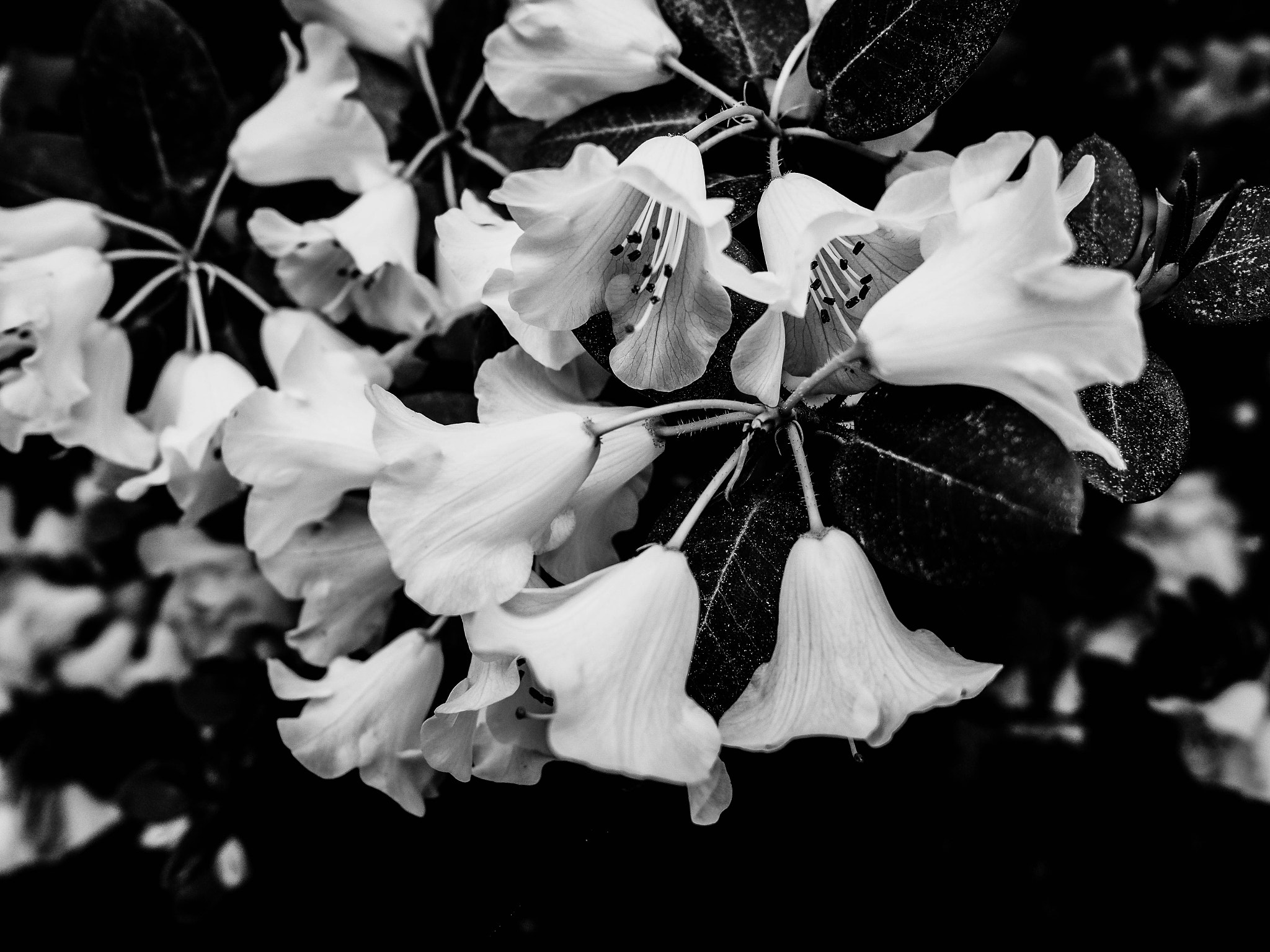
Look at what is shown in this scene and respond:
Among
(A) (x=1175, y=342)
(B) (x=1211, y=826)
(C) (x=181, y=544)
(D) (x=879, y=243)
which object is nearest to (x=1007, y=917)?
(B) (x=1211, y=826)

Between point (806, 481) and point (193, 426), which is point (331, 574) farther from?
point (806, 481)

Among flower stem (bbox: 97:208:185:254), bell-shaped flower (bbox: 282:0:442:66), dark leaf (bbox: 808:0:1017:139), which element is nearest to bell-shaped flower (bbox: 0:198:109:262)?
flower stem (bbox: 97:208:185:254)

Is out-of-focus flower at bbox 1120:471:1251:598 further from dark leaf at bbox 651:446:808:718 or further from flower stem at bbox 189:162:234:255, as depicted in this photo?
flower stem at bbox 189:162:234:255

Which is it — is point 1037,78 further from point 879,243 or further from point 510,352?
point 510,352

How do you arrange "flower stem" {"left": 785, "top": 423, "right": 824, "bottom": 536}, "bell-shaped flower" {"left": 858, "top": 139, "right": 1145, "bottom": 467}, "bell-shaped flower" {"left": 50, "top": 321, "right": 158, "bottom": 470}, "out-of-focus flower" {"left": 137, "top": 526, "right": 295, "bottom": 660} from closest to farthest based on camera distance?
"bell-shaped flower" {"left": 858, "top": 139, "right": 1145, "bottom": 467} → "flower stem" {"left": 785, "top": 423, "right": 824, "bottom": 536} → "bell-shaped flower" {"left": 50, "top": 321, "right": 158, "bottom": 470} → "out-of-focus flower" {"left": 137, "top": 526, "right": 295, "bottom": 660}

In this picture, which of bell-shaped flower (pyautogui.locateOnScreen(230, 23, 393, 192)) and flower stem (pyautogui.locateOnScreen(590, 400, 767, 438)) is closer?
flower stem (pyautogui.locateOnScreen(590, 400, 767, 438))

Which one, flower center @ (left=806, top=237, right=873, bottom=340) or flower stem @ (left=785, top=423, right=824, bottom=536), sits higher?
flower center @ (left=806, top=237, right=873, bottom=340)
